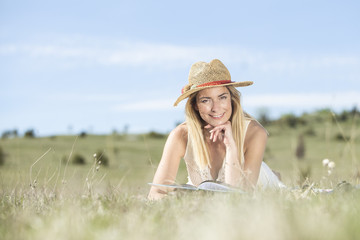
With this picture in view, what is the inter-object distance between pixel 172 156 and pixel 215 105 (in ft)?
2.64

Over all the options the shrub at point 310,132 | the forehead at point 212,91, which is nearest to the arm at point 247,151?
the forehead at point 212,91

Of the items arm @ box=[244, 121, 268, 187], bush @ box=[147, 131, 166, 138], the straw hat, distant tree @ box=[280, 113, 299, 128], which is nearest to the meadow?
arm @ box=[244, 121, 268, 187]

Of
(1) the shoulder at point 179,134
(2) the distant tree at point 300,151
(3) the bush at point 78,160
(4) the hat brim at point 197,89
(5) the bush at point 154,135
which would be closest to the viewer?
(4) the hat brim at point 197,89

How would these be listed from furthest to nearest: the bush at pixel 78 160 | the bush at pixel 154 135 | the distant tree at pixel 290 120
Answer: the distant tree at pixel 290 120 < the bush at pixel 154 135 < the bush at pixel 78 160

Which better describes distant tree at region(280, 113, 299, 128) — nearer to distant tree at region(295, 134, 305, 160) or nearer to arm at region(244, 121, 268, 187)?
distant tree at region(295, 134, 305, 160)

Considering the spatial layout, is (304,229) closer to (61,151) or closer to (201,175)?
(201,175)

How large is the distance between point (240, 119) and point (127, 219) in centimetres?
264

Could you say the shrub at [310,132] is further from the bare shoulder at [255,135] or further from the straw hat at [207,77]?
the straw hat at [207,77]

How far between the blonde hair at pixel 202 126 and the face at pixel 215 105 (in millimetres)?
176

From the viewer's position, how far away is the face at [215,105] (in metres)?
4.80

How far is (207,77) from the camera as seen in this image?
4.84 metres

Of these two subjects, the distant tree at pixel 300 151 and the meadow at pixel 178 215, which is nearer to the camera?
the meadow at pixel 178 215

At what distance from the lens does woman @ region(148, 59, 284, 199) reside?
478 centimetres

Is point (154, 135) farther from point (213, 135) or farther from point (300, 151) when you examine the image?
point (213, 135)
